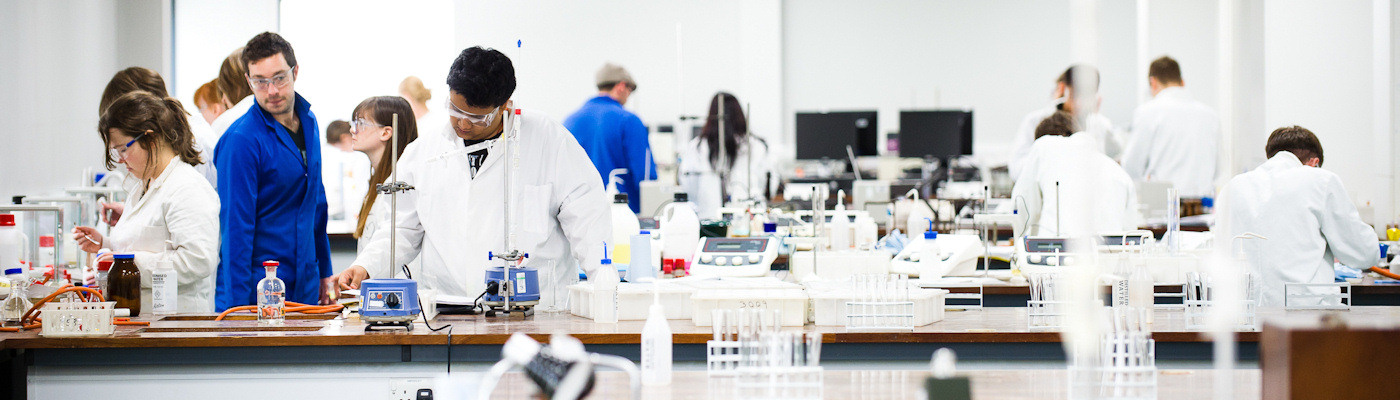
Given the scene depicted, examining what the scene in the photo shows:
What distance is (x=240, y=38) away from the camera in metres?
7.47

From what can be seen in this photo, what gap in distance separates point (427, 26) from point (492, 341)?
20.8 feet

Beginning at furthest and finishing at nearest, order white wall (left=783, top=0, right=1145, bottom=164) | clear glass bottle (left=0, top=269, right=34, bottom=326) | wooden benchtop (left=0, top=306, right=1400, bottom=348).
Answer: white wall (left=783, top=0, right=1145, bottom=164) < clear glass bottle (left=0, top=269, right=34, bottom=326) < wooden benchtop (left=0, top=306, right=1400, bottom=348)

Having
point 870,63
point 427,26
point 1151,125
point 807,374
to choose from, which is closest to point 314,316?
point 807,374

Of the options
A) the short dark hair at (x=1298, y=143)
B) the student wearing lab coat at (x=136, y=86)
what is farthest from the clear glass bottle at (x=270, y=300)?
the short dark hair at (x=1298, y=143)

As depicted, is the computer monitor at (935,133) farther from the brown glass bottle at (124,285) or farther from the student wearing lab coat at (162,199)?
the brown glass bottle at (124,285)

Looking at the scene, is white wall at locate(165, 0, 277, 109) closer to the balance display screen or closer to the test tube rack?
the balance display screen

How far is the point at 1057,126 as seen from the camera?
15.0 feet

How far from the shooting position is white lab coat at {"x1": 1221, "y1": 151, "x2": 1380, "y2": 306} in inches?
147

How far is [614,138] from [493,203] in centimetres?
263

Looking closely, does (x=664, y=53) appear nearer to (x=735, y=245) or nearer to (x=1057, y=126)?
(x=1057, y=126)

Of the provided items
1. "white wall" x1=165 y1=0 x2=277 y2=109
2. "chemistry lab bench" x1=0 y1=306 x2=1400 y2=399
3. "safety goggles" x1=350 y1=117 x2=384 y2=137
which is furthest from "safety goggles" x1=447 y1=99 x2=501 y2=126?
"white wall" x1=165 y1=0 x2=277 y2=109

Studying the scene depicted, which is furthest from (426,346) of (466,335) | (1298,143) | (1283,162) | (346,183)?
(346,183)

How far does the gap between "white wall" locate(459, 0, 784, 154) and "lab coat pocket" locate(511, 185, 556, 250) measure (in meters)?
6.07

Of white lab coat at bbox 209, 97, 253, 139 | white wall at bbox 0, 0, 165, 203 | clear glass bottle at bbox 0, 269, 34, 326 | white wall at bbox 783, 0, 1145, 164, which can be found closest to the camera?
clear glass bottle at bbox 0, 269, 34, 326
